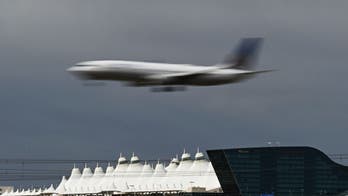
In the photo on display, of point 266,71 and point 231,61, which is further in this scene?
point 231,61

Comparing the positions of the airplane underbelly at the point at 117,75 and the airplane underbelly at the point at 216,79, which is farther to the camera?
the airplane underbelly at the point at 216,79

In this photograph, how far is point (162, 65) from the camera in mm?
103750

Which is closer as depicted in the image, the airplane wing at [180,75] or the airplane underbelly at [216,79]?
the airplane wing at [180,75]

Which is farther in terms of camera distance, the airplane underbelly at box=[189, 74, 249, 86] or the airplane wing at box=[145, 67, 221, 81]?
the airplane underbelly at box=[189, 74, 249, 86]

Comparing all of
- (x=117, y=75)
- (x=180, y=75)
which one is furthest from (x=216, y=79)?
(x=117, y=75)

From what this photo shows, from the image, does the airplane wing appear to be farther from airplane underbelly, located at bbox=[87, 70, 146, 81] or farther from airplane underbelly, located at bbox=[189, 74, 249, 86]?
airplane underbelly, located at bbox=[87, 70, 146, 81]

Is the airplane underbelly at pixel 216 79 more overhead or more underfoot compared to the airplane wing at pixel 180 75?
more underfoot

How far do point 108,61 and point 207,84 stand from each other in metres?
8.92

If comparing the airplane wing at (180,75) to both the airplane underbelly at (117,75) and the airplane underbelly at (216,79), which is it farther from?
the airplane underbelly at (117,75)

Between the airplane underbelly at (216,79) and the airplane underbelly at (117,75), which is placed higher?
the airplane underbelly at (117,75)

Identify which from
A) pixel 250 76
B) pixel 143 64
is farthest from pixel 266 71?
pixel 143 64

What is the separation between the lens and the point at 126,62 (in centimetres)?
10331

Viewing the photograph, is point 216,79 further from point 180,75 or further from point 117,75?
point 117,75

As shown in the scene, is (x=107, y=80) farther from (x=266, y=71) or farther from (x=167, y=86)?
(x=266, y=71)
